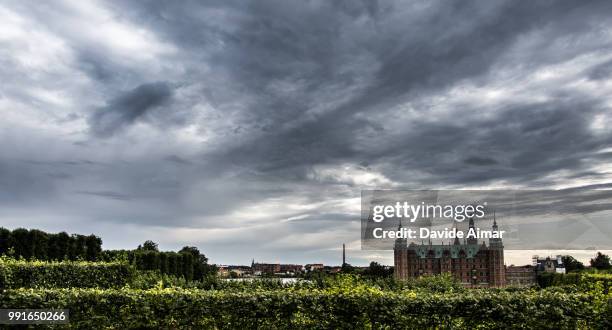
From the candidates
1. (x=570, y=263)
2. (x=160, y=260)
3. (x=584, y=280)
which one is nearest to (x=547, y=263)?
(x=570, y=263)

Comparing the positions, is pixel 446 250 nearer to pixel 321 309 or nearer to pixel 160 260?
pixel 160 260

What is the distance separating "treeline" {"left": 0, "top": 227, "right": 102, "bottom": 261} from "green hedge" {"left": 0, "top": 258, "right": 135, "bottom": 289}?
540cm

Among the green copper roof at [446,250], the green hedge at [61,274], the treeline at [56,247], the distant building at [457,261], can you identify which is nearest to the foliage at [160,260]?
the treeline at [56,247]

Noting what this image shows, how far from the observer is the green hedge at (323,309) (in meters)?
8.49

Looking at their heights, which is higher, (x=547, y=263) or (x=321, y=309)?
(x=547, y=263)

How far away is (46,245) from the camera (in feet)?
70.3

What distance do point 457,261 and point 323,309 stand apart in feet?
288

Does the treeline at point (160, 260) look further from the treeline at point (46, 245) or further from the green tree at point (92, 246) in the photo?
the treeline at point (46, 245)

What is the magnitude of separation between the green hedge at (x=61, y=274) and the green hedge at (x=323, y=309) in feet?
8.43

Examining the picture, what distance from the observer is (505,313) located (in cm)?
842

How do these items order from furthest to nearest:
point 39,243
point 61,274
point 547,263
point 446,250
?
point 446,250
point 547,263
point 39,243
point 61,274

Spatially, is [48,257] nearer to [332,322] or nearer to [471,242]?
[332,322]

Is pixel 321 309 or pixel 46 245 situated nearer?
pixel 321 309

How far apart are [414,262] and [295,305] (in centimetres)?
8902
